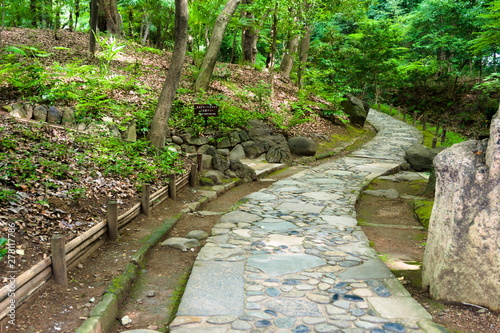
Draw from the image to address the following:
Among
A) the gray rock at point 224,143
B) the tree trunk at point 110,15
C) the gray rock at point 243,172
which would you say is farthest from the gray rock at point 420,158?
the tree trunk at point 110,15

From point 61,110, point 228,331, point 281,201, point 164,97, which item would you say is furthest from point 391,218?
point 61,110

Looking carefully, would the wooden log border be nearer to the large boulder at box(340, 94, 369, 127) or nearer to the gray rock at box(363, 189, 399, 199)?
the gray rock at box(363, 189, 399, 199)

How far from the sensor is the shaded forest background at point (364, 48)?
17244mm

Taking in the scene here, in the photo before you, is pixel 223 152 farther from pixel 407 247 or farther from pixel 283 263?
pixel 283 263

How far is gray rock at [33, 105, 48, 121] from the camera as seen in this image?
7926 mm

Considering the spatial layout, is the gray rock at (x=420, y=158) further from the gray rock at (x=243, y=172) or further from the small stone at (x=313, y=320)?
the small stone at (x=313, y=320)

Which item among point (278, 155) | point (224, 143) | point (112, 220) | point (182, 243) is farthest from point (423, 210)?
point (224, 143)

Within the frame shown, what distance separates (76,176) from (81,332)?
137 inches

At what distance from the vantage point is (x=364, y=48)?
2389 cm

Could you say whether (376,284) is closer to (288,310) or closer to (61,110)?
(288,310)

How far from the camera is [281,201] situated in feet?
24.6

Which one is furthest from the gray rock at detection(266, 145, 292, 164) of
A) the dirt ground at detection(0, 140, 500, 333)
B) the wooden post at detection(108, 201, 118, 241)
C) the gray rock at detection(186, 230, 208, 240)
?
the wooden post at detection(108, 201, 118, 241)

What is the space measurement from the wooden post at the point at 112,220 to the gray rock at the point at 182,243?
0.67 metres

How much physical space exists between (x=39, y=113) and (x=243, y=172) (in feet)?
15.0
